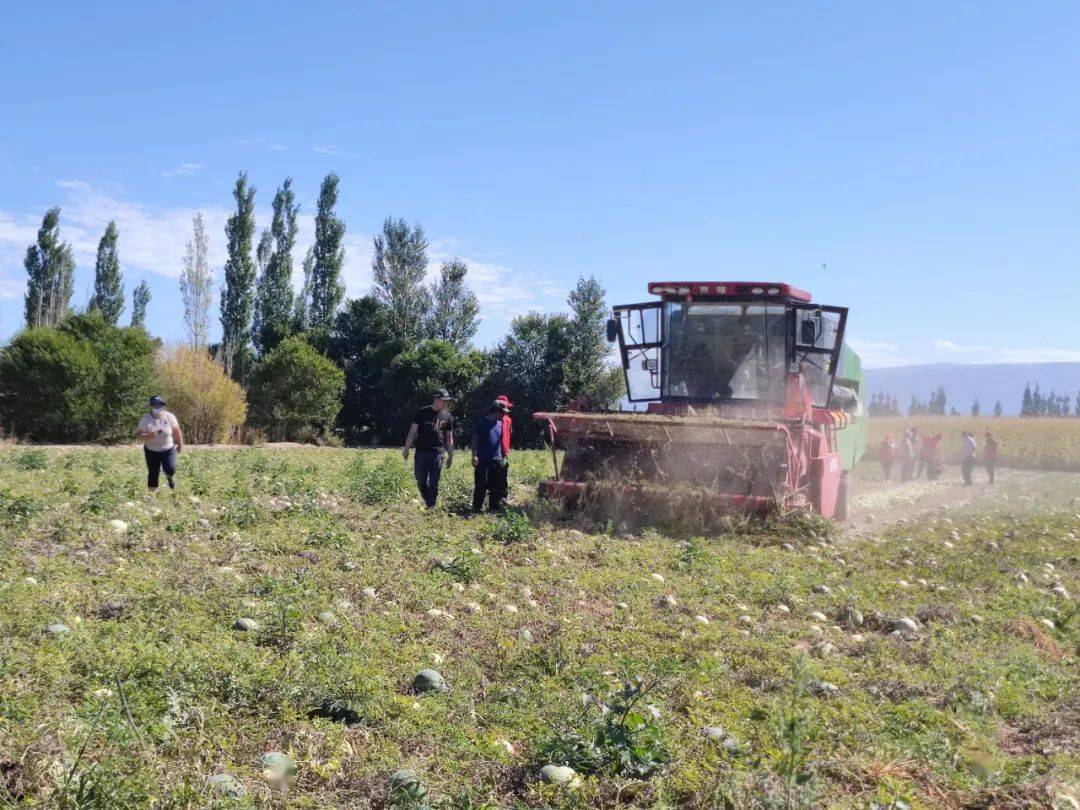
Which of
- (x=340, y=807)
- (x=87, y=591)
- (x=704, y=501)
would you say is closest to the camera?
(x=340, y=807)

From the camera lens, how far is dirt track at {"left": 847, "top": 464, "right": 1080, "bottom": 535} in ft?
53.8

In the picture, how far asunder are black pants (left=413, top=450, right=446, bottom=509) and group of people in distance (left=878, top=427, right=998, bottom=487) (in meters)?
18.3

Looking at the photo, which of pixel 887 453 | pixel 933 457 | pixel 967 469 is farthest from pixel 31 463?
pixel 933 457

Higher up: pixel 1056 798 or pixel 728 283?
pixel 728 283

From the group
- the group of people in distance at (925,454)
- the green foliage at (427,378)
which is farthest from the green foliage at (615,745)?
the green foliage at (427,378)

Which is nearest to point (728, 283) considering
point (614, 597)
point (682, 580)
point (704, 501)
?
point (704, 501)

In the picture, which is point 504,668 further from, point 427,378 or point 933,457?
point 427,378

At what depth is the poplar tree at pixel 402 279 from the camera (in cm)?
4612

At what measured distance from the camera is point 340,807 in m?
3.53

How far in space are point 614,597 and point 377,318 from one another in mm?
38609

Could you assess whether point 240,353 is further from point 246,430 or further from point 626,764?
point 626,764

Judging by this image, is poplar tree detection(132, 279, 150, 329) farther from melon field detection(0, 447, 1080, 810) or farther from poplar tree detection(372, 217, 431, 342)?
melon field detection(0, 447, 1080, 810)

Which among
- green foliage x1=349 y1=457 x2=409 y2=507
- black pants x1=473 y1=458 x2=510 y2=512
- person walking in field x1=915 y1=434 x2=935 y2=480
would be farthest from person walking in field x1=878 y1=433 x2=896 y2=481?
black pants x1=473 y1=458 x2=510 y2=512

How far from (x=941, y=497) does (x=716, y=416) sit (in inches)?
483
